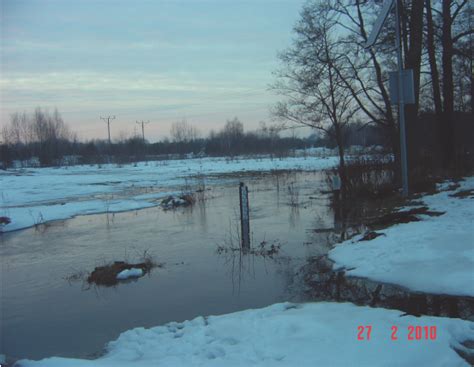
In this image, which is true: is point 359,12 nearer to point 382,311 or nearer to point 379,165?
point 379,165

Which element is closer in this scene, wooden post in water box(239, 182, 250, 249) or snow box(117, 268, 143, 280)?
snow box(117, 268, 143, 280)

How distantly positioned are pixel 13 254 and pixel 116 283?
4.16 metres

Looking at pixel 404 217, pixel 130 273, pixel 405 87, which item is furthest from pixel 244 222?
pixel 405 87

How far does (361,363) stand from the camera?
3.59 metres

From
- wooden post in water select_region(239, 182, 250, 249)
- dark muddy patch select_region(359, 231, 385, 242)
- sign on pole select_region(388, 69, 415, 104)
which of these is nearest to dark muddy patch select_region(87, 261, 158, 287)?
wooden post in water select_region(239, 182, 250, 249)

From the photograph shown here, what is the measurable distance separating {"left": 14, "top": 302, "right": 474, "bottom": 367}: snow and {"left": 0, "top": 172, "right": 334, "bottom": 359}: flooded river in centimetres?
63

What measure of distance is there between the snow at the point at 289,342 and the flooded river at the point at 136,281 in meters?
0.63

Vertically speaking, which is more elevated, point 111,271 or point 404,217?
point 404,217

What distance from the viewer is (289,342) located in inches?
165

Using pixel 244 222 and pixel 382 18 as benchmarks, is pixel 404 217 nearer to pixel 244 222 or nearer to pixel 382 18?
pixel 244 222

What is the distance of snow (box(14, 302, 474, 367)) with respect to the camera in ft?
12.2

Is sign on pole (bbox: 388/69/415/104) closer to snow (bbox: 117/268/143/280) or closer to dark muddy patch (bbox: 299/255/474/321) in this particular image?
dark muddy patch (bbox: 299/255/474/321)
